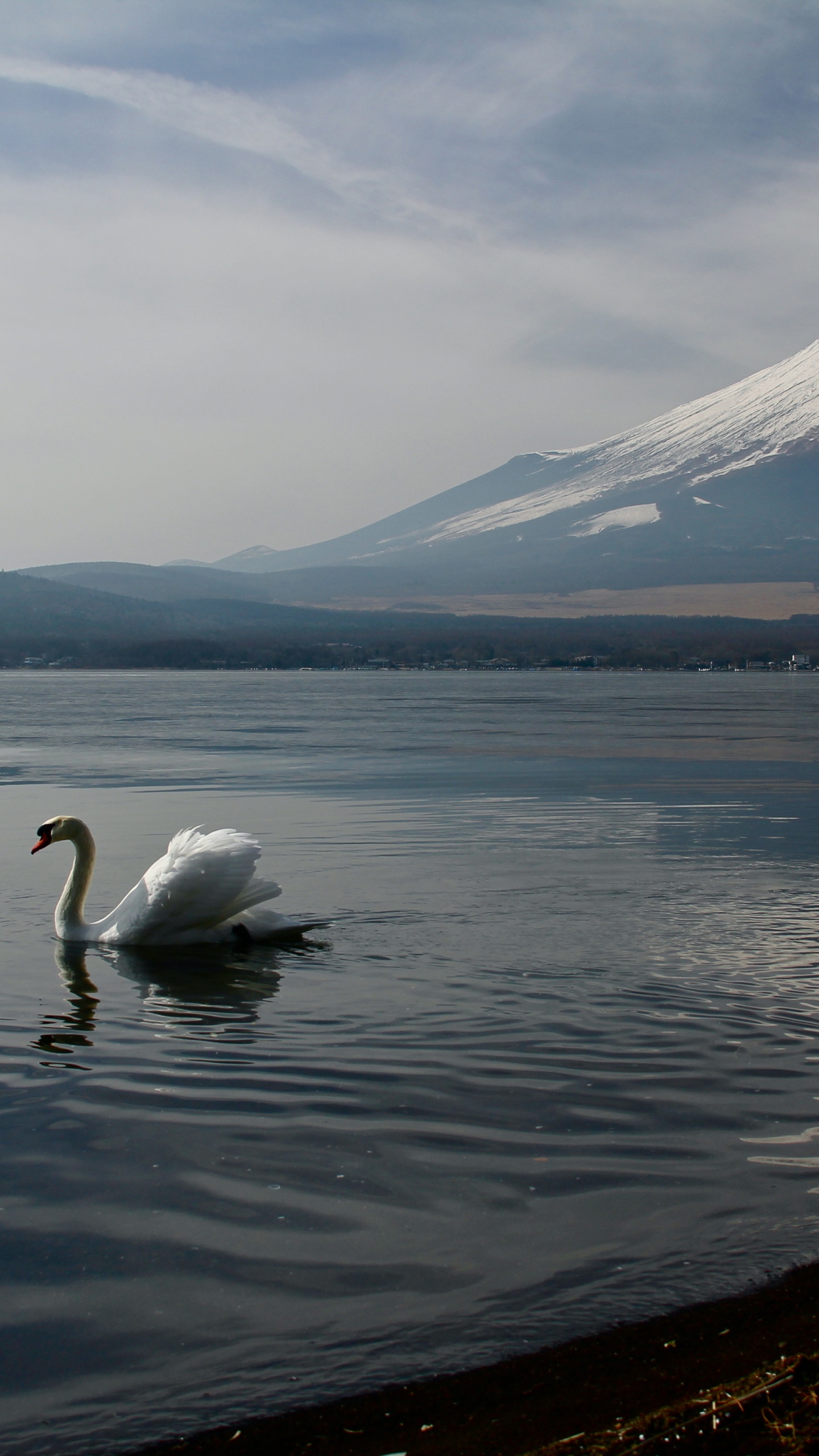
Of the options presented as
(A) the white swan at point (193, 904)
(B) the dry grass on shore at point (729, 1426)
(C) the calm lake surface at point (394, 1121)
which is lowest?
(C) the calm lake surface at point (394, 1121)

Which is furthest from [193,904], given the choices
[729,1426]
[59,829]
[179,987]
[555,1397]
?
[729,1426]

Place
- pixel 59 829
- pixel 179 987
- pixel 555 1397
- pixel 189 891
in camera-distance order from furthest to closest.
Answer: pixel 59 829
pixel 189 891
pixel 179 987
pixel 555 1397

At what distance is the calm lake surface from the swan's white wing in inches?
11.9

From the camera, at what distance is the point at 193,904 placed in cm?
1133

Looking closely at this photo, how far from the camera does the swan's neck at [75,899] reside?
38.3 feet

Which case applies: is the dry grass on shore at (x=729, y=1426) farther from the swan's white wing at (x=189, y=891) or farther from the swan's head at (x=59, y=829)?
the swan's head at (x=59, y=829)

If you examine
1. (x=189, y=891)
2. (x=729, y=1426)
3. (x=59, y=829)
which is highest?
(x=59, y=829)

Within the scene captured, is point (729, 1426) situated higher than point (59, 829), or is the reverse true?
point (59, 829)

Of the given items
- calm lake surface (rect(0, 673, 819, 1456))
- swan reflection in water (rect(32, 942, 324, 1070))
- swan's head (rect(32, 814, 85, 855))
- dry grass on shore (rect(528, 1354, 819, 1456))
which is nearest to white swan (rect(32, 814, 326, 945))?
swan reflection in water (rect(32, 942, 324, 1070))

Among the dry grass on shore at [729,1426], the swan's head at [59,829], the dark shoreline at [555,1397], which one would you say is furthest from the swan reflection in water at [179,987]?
the dry grass on shore at [729,1426]

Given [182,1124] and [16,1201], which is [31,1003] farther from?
[16,1201]

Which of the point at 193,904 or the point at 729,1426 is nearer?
the point at 729,1426

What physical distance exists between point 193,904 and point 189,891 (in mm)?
196

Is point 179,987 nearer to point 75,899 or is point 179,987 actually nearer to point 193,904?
point 193,904
